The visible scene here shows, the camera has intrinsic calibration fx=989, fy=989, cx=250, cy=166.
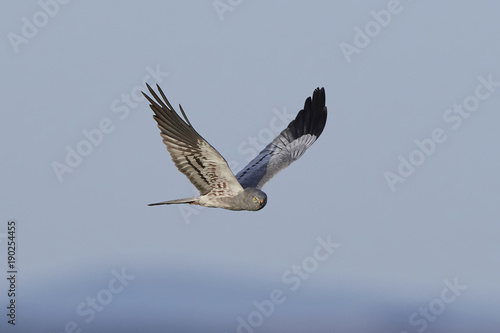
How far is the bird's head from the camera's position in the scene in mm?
24391

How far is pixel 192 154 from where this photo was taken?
24125mm

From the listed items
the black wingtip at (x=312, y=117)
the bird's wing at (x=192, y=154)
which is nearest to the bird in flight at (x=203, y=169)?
the bird's wing at (x=192, y=154)

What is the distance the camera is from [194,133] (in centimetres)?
2359

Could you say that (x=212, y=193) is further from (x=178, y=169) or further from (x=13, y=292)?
(x=13, y=292)

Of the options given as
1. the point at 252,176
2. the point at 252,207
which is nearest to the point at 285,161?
the point at 252,176

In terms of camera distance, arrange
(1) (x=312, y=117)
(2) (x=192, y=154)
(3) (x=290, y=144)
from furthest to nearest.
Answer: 1. (1) (x=312, y=117)
2. (3) (x=290, y=144)
3. (2) (x=192, y=154)

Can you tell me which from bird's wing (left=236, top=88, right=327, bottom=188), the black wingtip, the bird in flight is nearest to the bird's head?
the bird in flight

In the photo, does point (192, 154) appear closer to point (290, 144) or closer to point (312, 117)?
point (290, 144)

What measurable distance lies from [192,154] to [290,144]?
6.04 metres

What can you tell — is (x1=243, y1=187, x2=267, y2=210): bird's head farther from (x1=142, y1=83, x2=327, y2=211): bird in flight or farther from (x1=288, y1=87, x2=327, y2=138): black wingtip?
(x1=288, y1=87, x2=327, y2=138): black wingtip

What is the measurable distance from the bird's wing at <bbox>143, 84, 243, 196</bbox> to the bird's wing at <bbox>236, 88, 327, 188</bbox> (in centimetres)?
221

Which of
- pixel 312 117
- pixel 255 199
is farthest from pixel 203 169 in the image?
pixel 312 117

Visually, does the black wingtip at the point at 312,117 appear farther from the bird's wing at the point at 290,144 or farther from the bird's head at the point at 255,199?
the bird's head at the point at 255,199

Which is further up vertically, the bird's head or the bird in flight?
the bird in flight
